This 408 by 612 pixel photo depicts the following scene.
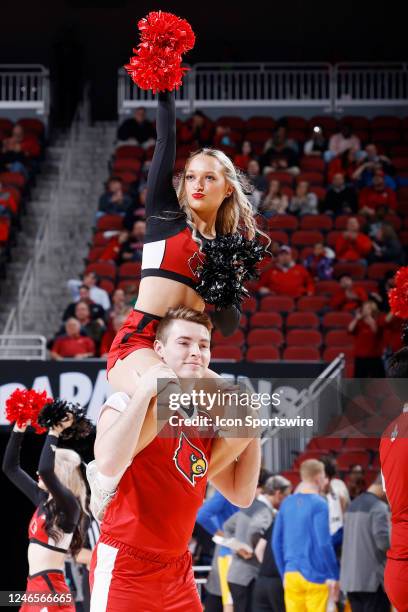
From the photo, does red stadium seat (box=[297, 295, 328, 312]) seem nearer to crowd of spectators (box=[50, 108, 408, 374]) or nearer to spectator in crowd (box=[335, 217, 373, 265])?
crowd of spectators (box=[50, 108, 408, 374])

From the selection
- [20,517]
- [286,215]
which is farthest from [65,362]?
[286,215]

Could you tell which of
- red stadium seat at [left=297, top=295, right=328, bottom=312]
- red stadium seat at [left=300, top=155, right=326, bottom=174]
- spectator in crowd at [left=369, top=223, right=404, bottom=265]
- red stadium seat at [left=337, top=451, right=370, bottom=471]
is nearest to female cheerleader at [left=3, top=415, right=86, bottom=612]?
red stadium seat at [left=337, top=451, right=370, bottom=471]

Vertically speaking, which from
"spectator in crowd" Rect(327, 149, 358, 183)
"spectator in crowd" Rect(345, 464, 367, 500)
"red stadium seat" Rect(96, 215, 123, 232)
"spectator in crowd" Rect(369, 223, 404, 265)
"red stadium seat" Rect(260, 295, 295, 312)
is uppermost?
"spectator in crowd" Rect(327, 149, 358, 183)

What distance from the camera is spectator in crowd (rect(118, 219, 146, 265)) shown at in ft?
42.2

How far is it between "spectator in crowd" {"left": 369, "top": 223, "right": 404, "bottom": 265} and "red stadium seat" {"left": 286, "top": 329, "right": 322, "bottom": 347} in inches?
71.7

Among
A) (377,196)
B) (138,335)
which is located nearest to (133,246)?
(377,196)

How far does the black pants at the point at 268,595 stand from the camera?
7641 millimetres

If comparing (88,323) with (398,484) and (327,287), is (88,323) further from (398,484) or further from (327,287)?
(398,484)

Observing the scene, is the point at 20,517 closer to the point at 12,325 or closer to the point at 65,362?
the point at 65,362

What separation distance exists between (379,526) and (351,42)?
37.7 ft

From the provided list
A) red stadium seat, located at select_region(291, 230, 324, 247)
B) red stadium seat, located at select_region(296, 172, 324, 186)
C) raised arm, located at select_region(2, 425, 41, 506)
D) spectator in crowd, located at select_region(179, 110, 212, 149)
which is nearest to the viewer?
raised arm, located at select_region(2, 425, 41, 506)

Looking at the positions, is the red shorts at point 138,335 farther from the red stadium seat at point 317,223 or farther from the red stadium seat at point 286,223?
the red stadium seat at point 317,223

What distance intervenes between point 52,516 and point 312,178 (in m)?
9.25

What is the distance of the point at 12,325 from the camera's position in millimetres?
13227
